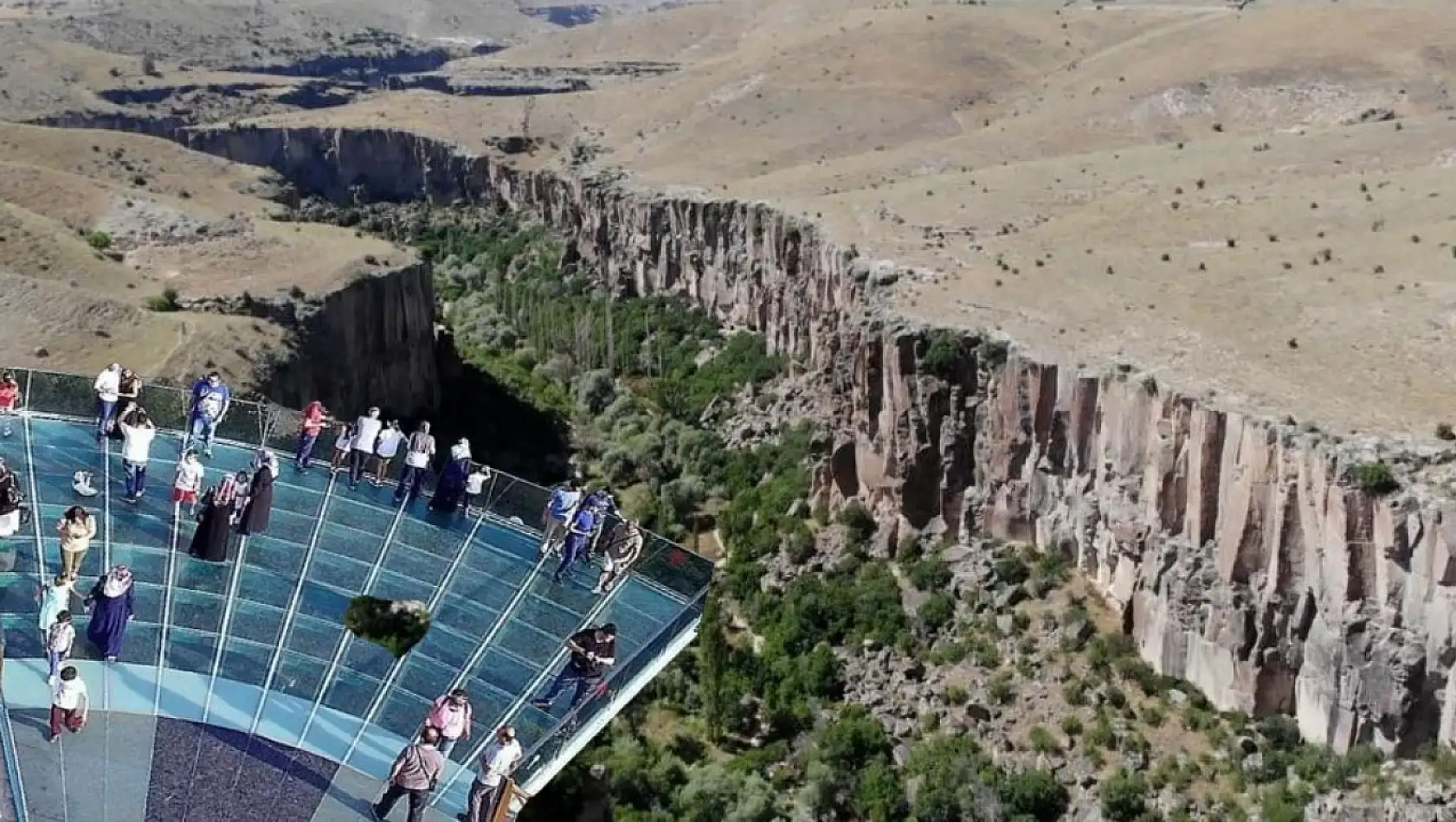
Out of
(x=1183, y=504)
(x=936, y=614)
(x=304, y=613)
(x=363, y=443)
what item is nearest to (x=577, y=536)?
(x=363, y=443)

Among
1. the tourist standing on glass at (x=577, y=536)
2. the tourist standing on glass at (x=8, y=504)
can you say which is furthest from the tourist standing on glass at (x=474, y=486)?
the tourist standing on glass at (x=8, y=504)

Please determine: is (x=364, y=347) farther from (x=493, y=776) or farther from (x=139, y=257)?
(x=493, y=776)

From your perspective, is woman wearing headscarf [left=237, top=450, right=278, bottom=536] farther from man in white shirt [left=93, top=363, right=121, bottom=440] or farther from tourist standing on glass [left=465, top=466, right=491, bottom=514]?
tourist standing on glass [left=465, top=466, right=491, bottom=514]

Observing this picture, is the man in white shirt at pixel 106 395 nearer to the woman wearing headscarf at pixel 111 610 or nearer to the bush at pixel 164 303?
the woman wearing headscarf at pixel 111 610

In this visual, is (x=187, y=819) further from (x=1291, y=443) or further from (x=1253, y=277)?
(x=1253, y=277)

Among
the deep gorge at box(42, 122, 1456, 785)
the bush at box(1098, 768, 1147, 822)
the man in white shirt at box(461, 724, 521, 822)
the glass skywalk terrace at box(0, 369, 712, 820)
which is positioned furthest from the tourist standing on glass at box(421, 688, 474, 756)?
the deep gorge at box(42, 122, 1456, 785)
